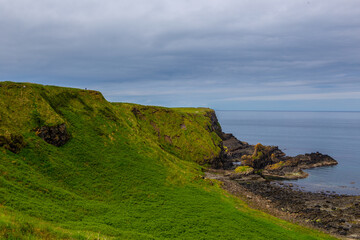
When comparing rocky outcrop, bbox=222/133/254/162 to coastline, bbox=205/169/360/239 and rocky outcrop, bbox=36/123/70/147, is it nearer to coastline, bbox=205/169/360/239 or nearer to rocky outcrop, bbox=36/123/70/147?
coastline, bbox=205/169/360/239

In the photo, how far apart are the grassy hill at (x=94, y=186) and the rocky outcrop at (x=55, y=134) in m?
0.45

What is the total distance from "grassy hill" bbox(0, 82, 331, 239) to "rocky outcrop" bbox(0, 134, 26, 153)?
0.12 meters

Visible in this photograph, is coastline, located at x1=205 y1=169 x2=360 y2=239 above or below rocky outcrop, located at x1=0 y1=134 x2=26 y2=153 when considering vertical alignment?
below

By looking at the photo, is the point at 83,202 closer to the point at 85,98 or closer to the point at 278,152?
the point at 85,98

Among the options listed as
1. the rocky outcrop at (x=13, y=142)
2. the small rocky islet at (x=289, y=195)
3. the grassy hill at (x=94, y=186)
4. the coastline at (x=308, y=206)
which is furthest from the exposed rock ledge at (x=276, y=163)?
the rocky outcrop at (x=13, y=142)

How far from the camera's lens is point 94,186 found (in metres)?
38.0

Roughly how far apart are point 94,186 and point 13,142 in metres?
14.1

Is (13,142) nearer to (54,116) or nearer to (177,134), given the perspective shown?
(54,116)

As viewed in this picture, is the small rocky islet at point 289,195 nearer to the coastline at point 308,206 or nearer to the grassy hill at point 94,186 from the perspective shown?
the coastline at point 308,206

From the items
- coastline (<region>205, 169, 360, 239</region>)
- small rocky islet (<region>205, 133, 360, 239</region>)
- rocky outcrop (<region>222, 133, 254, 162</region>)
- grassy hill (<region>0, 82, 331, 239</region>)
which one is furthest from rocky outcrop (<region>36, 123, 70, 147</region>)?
rocky outcrop (<region>222, 133, 254, 162</region>)

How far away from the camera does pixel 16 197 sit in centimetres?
2470

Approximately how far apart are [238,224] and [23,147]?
1440 inches

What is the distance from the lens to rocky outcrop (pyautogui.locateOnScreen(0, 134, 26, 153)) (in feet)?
111

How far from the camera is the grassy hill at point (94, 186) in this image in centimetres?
2531
